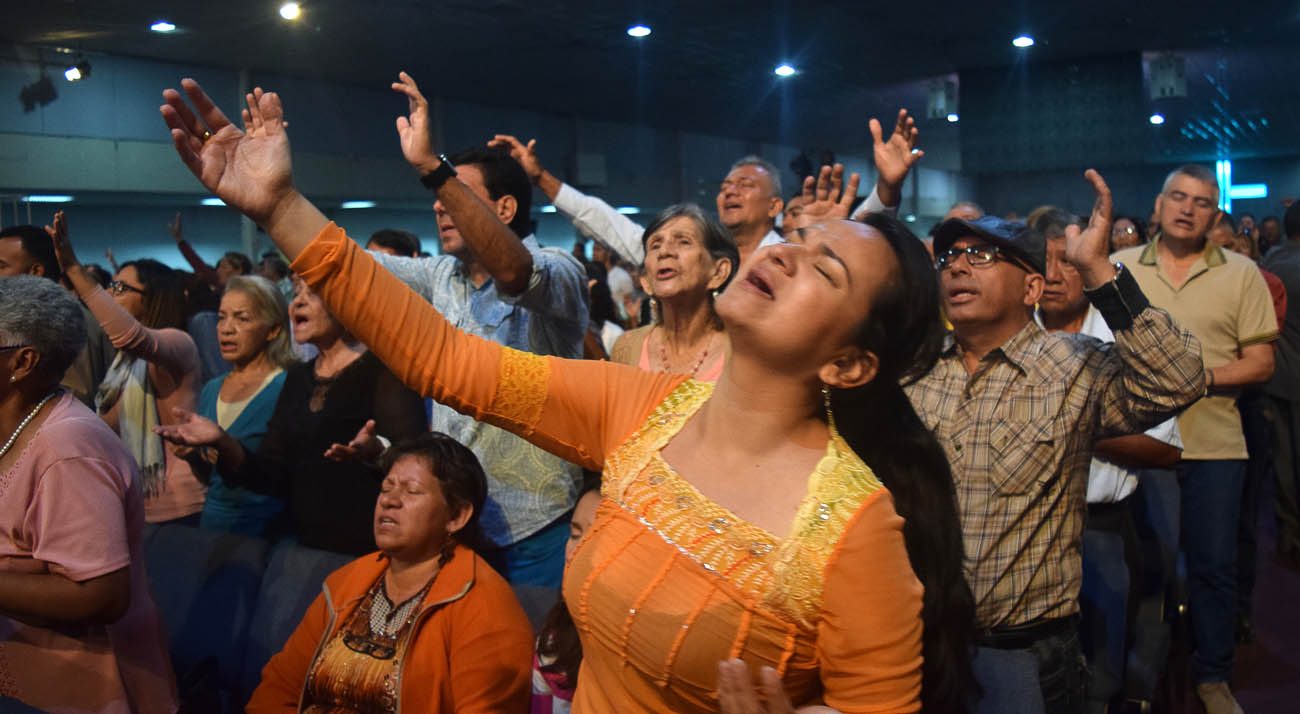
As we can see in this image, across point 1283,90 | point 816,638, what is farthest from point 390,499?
point 1283,90

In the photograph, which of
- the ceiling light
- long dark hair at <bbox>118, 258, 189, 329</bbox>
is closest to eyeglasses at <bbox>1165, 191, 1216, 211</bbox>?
long dark hair at <bbox>118, 258, 189, 329</bbox>

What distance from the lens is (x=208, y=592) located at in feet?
9.50

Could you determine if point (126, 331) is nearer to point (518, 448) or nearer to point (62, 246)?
point (62, 246)

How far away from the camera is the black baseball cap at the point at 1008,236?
2.11 meters

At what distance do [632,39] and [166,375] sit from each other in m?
6.02

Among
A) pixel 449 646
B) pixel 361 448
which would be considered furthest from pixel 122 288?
pixel 449 646

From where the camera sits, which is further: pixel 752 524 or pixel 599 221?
pixel 599 221

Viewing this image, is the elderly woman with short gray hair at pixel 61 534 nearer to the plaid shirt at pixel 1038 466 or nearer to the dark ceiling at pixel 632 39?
the plaid shirt at pixel 1038 466

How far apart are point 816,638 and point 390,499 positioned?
4.70 ft

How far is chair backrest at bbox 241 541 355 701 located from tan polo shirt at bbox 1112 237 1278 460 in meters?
2.72

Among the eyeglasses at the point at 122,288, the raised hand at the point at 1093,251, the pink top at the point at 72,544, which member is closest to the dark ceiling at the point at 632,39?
the eyeglasses at the point at 122,288

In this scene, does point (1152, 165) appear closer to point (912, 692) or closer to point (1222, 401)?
point (1222, 401)

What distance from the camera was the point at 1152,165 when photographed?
1551 centimetres

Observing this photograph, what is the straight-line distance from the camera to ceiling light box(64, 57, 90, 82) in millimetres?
8531
